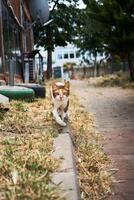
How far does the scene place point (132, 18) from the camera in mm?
22516

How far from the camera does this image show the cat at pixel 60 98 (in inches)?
275

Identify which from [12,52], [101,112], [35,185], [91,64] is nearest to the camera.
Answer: [35,185]

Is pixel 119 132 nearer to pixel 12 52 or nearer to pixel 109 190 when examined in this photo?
pixel 109 190

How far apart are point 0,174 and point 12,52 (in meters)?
14.2

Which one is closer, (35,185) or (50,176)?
(35,185)

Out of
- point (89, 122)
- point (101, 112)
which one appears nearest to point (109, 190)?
point (89, 122)

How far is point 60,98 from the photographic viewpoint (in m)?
6.99

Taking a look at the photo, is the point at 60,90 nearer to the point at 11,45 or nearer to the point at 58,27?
the point at 11,45

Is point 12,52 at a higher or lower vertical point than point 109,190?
higher

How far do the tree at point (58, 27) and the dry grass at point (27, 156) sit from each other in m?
28.9

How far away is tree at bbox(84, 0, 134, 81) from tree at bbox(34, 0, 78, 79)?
1280 centimetres

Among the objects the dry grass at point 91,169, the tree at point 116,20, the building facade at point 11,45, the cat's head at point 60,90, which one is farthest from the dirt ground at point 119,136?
the tree at point 116,20

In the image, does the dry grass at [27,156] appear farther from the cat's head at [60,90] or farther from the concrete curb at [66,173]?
the cat's head at [60,90]

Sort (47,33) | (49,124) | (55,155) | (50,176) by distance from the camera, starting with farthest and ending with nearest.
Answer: (47,33) → (49,124) → (55,155) → (50,176)
